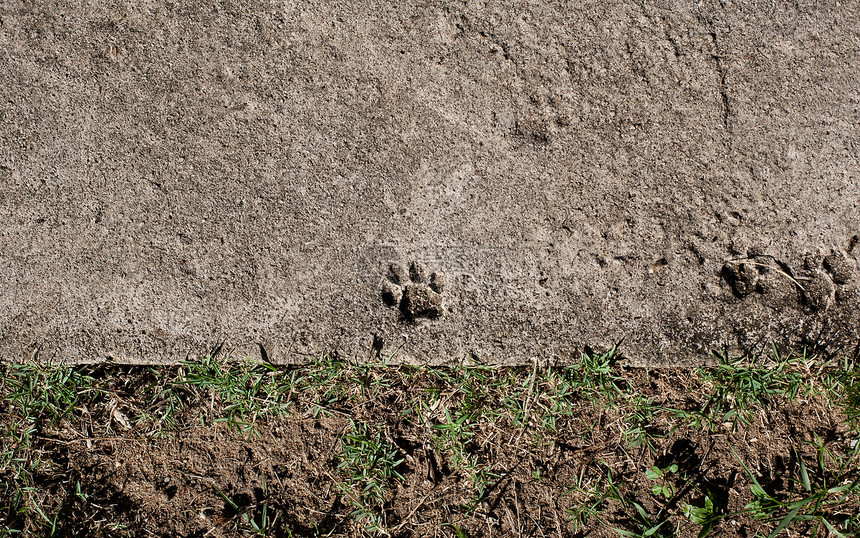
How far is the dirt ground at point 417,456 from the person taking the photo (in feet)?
5.69

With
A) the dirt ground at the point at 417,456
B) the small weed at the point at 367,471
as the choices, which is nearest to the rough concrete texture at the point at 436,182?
the dirt ground at the point at 417,456

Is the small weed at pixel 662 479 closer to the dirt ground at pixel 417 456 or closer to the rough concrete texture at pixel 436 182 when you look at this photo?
the dirt ground at pixel 417 456

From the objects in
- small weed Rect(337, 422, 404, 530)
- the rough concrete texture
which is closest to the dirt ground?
small weed Rect(337, 422, 404, 530)

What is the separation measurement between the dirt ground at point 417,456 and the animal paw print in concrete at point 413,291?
0.71 ft

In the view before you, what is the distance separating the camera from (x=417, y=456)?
5.81 feet

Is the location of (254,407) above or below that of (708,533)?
below

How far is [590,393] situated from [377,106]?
3.99ft

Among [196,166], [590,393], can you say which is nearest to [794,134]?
[590,393]

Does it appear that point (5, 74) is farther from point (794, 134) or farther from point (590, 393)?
point (794, 134)

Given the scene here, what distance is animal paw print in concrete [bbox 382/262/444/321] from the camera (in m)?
1.72

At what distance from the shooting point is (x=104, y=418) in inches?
71.4

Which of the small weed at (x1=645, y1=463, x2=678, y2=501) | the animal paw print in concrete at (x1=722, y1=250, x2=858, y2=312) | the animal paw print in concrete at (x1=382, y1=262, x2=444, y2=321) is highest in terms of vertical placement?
the animal paw print in concrete at (x1=722, y1=250, x2=858, y2=312)

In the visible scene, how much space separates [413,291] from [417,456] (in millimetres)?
565

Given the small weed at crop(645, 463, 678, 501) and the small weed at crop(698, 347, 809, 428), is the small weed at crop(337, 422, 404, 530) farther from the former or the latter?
the small weed at crop(698, 347, 809, 428)
